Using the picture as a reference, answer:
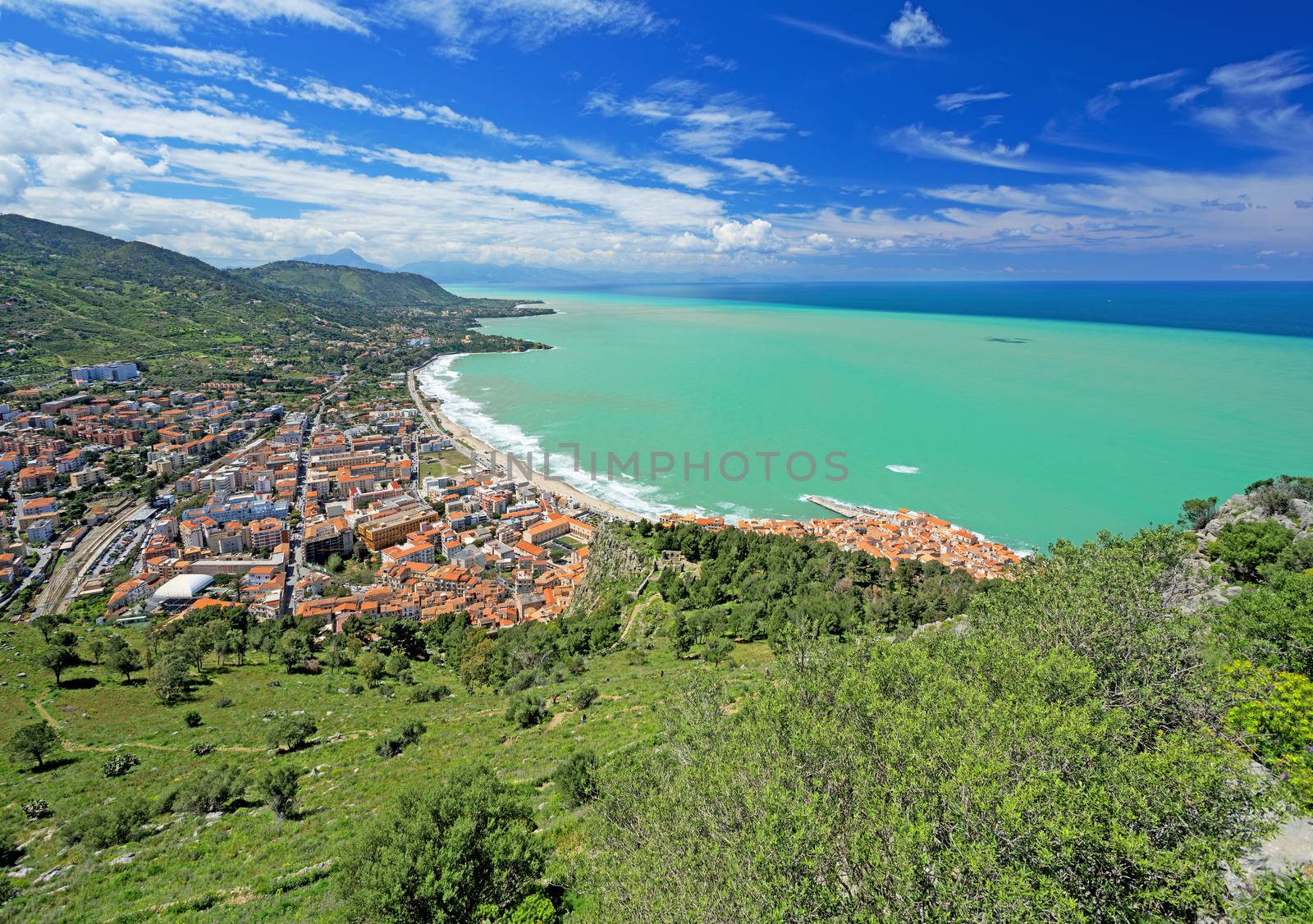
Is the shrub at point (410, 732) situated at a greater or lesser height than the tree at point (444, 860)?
lesser

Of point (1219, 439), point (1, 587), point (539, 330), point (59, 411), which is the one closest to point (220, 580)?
point (1, 587)

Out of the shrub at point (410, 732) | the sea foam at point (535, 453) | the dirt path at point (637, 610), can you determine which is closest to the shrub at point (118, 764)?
the shrub at point (410, 732)

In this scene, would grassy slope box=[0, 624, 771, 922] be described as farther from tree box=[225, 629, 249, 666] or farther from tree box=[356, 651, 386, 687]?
tree box=[225, 629, 249, 666]

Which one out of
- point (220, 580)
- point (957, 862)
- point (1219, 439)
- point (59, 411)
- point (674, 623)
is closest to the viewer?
point (957, 862)

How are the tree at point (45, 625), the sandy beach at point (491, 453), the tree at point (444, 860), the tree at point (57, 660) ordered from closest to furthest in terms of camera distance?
the tree at point (444, 860)
the tree at point (57, 660)
the tree at point (45, 625)
the sandy beach at point (491, 453)

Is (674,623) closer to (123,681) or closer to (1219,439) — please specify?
(123,681)

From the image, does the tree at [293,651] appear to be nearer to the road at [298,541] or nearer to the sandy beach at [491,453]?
the road at [298,541]

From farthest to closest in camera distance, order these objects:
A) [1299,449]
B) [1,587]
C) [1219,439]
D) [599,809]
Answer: [1219,439] < [1299,449] < [1,587] < [599,809]
